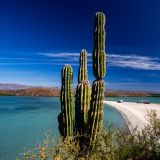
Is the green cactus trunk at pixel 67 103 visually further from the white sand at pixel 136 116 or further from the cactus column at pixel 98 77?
the white sand at pixel 136 116

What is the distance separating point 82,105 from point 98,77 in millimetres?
1803

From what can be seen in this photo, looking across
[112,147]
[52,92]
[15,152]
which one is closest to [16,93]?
[52,92]

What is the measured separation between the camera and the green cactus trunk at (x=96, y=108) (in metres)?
18.2

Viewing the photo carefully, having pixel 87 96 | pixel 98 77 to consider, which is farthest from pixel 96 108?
pixel 98 77

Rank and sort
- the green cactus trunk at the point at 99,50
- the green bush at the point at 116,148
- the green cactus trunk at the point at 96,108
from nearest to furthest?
1. the green bush at the point at 116,148
2. the green cactus trunk at the point at 96,108
3. the green cactus trunk at the point at 99,50

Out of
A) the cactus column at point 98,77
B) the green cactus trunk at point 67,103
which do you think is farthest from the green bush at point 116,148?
the green cactus trunk at point 67,103

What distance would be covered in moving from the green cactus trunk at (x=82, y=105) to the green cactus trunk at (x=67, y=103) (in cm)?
43

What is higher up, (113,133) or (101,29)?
(101,29)

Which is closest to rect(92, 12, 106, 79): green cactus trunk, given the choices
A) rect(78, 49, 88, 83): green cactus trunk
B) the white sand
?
rect(78, 49, 88, 83): green cactus trunk

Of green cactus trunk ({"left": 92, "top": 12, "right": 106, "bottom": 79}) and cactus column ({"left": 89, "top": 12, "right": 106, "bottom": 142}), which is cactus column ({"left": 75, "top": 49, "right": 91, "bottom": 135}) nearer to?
cactus column ({"left": 89, "top": 12, "right": 106, "bottom": 142})

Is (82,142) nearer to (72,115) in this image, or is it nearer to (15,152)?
(72,115)

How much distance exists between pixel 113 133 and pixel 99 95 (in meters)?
2.64

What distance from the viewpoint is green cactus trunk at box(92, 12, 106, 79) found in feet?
60.2

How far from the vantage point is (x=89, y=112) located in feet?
61.4
